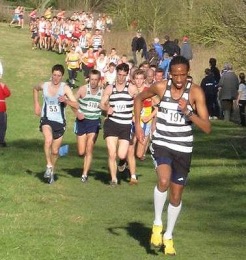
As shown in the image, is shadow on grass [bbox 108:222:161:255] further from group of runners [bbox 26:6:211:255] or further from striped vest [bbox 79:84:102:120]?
striped vest [bbox 79:84:102:120]

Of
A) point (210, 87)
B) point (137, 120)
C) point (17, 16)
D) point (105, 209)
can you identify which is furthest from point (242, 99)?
point (17, 16)

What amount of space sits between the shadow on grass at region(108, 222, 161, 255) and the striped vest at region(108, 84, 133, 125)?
3524 millimetres

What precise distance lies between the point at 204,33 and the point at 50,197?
85.8ft

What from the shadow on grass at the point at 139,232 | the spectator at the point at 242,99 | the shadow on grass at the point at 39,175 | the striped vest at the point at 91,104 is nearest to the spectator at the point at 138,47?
the spectator at the point at 242,99

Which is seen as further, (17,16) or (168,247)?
(17,16)

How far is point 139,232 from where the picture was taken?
429 inches

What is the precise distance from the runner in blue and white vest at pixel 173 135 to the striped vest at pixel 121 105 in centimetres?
506

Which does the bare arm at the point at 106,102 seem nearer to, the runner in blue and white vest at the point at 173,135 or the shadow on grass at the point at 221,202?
the shadow on grass at the point at 221,202

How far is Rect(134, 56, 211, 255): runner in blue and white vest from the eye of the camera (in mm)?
9375

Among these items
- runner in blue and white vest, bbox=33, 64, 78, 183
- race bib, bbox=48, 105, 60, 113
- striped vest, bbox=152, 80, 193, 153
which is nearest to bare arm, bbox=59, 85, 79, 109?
runner in blue and white vest, bbox=33, 64, 78, 183

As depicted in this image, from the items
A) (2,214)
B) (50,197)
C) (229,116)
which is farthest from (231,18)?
(2,214)

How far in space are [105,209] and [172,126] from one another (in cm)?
348

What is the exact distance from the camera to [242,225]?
1180 cm

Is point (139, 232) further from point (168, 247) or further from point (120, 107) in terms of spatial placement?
point (120, 107)
